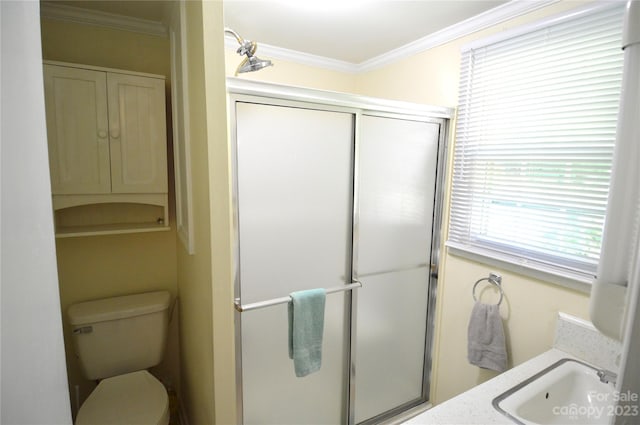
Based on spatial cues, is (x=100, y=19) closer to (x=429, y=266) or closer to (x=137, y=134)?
(x=137, y=134)

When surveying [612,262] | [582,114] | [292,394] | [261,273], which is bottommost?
[292,394]

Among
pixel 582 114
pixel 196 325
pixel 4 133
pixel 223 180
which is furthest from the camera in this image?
pixel 196 325

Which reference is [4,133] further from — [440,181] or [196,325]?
[440,181]

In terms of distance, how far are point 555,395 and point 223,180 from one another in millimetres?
1485

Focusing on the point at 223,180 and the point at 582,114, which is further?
the point at 582,114

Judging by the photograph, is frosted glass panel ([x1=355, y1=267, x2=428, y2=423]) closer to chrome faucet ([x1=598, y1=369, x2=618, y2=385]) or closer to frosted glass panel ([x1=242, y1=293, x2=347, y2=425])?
frosted glass panel ([x1=242, y1=293, x2=347, y2=425])

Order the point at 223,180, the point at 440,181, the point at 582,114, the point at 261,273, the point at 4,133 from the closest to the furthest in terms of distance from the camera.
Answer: the point at 4,133, the point at 223,180, the point at 582,114, the point at 261,273, the point at 440,181

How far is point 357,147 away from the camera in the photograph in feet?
5.28

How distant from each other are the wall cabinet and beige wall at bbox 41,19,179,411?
0.16 metres

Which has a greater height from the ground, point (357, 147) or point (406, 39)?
point (406, 39)

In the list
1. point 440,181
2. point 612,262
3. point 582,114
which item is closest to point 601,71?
point 582,114

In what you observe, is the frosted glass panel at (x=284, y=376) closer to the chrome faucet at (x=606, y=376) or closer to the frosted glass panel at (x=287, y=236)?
the frosted glass panel at (x=287, y=236)

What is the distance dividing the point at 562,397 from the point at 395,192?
3.69 ft

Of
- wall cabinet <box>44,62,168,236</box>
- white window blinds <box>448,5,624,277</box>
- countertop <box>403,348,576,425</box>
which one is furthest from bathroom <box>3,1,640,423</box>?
countertop <box>403,348,576,425</box>
